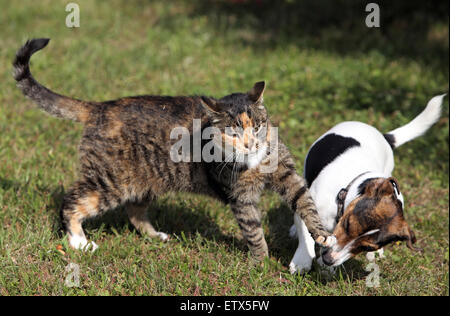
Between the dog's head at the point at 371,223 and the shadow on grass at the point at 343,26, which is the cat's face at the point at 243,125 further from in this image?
the shadow on grass at the point at 343,26

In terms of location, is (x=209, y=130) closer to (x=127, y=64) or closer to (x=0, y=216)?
(x=0, y=216)

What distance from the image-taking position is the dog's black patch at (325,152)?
4246 millimetres

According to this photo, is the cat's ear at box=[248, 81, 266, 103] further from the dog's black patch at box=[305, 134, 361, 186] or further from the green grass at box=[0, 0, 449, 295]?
the green grass at box=[0, 0, 449, 295]

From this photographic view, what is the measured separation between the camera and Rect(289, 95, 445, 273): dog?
3.33 metres

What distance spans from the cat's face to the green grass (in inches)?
37.0

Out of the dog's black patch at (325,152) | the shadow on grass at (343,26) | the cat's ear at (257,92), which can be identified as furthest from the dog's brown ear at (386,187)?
the shadow on grass at (343,26)

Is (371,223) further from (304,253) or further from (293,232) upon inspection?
(293,232)

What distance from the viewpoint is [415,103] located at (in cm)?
728

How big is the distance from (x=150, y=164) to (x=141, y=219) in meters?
0.74

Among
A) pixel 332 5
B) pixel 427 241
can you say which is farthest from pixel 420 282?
pixel 332 5

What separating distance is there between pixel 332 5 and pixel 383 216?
8.11 metres

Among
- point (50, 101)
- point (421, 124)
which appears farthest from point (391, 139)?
point (50, 101)

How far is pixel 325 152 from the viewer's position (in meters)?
4.34

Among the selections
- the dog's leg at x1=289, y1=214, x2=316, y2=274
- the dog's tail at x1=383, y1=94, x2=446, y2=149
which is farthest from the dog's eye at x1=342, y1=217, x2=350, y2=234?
the dog's tail at x1=383, y1=94, x2=446, y2=149
